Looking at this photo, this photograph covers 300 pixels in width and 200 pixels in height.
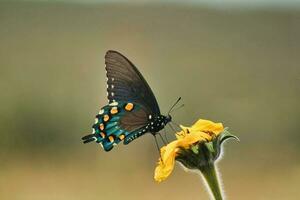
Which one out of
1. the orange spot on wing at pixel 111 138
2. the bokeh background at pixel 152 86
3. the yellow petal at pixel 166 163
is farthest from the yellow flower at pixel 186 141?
the bokeh background at pixel 152 86

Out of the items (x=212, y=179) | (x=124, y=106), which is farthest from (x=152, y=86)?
(x=212, y=179)

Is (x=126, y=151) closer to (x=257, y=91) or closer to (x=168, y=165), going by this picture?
(x=257, y=91)

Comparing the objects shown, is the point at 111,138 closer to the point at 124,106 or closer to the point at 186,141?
the point at 124,106

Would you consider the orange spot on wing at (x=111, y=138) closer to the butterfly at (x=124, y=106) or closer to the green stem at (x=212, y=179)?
the butterfly at (x=124, y=106)

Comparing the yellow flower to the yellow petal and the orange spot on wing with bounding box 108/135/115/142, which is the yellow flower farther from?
the orange spot on wing with bounding box 108/135/115/142

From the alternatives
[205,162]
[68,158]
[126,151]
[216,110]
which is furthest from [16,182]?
[205,162]
